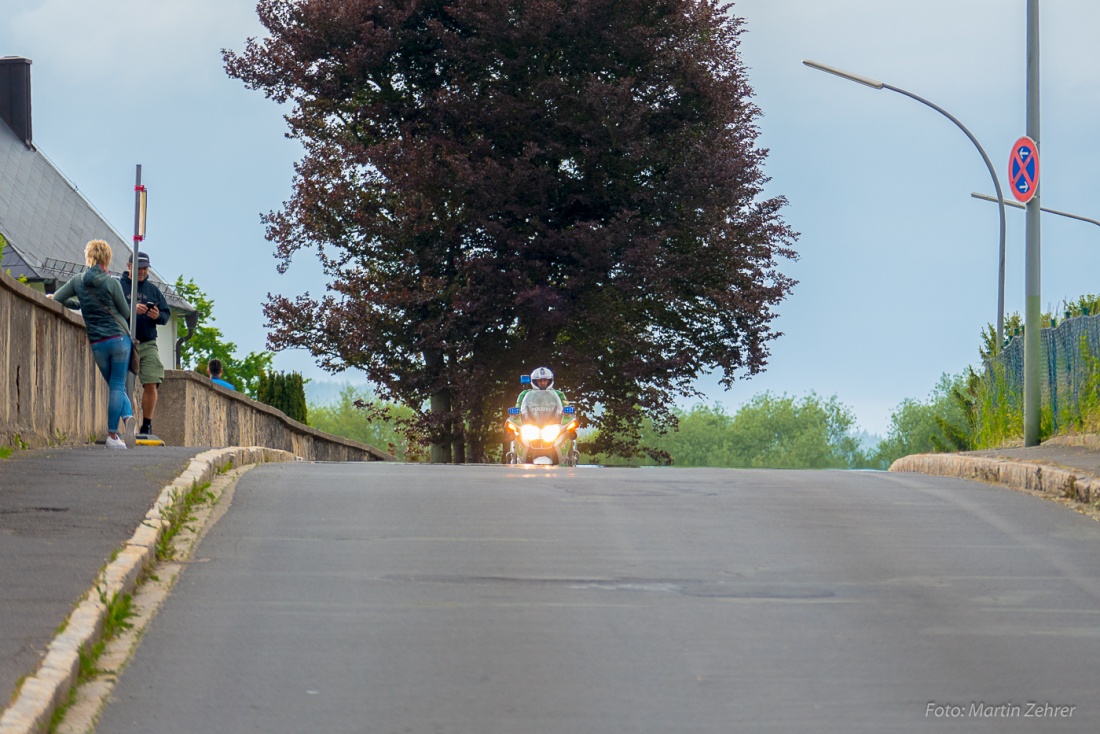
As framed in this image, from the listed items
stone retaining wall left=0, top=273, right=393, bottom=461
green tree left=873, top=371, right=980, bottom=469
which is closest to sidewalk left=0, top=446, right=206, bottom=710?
stone retaining wall left=0, top=273, right=393, bottom=461

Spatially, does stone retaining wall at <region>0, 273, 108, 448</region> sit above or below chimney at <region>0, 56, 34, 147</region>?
below

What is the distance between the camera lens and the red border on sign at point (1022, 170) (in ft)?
56.7

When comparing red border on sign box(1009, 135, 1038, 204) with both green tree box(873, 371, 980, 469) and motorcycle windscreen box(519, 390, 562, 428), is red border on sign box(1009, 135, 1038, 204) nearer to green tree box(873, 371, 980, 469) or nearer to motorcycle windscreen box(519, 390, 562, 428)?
motorcycle windscreen box(519, 390, 562, 428)

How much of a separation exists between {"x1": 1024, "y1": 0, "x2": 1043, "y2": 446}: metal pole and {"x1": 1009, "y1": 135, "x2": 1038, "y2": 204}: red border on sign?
52mm

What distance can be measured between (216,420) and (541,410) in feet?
21.5

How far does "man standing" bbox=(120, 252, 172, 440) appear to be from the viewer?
1664 cm

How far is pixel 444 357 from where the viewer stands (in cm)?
3381

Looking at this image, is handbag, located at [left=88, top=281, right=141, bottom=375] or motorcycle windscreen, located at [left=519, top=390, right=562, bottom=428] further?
motorcycle windscreen, located at [left=519, top=390, right=562, bottom=428]

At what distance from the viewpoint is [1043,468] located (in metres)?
12.6

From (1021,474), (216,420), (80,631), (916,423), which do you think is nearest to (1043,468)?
(1021,474)

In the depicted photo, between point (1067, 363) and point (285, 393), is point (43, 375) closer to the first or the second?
point (1067, 363)

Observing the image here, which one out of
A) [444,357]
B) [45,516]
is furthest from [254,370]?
[45,516]

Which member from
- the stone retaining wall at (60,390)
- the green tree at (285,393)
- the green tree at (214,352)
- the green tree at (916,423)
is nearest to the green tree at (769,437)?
the green tree at (916,423)

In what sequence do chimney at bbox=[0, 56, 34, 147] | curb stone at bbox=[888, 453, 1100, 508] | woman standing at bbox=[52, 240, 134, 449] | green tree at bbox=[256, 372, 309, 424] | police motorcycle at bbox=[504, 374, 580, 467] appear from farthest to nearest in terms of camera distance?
1. chimney at bbox=[0, 56, 34, 147]
2. green tree at bbox=[256, 372, 309, 424]
3. police motorcycle at bbox=[504, 374, 580, 467]
4. woman standing at bbox=[52, 240, 134, 449]
5. curb stone at bbox=[888, 453, 1100, 508]
